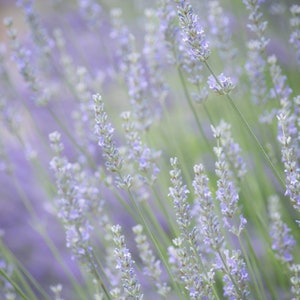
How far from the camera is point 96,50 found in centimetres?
557

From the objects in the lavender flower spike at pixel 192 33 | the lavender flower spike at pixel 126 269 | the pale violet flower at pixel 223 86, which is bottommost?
the lavender flower spike at pixel 126 269

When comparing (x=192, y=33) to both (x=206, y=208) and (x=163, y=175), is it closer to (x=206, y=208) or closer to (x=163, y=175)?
(x=206, y=208)

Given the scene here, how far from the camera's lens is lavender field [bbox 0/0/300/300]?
144cm

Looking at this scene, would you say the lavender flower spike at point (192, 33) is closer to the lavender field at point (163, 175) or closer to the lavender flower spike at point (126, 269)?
the lavender field at point (163, 175)

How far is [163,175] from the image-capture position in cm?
256

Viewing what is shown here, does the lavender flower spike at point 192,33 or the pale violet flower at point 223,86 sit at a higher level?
the lavender flower spike at point 192,33

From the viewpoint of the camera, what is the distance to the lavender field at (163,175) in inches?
56.9

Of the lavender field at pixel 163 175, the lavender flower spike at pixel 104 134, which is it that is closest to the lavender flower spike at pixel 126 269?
the lavender field at pixel 163 175

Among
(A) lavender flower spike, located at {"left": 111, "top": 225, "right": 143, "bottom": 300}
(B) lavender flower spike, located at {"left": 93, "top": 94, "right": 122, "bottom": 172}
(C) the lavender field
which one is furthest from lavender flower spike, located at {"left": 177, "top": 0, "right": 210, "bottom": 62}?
(A) lavender flower spike, located at {"left": 111, "top": 225, "right": 143, "bottom": 300}

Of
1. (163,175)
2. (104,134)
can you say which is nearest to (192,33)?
(104,134)

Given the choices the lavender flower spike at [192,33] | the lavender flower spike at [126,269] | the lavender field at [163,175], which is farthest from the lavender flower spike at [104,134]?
the lavender flower spike at [192,33]

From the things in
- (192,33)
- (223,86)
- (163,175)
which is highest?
(163,175)

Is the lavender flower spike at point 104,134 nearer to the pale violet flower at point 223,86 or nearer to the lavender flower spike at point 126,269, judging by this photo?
the lavender flower spike at point 126,269

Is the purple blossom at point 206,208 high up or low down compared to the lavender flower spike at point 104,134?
down
